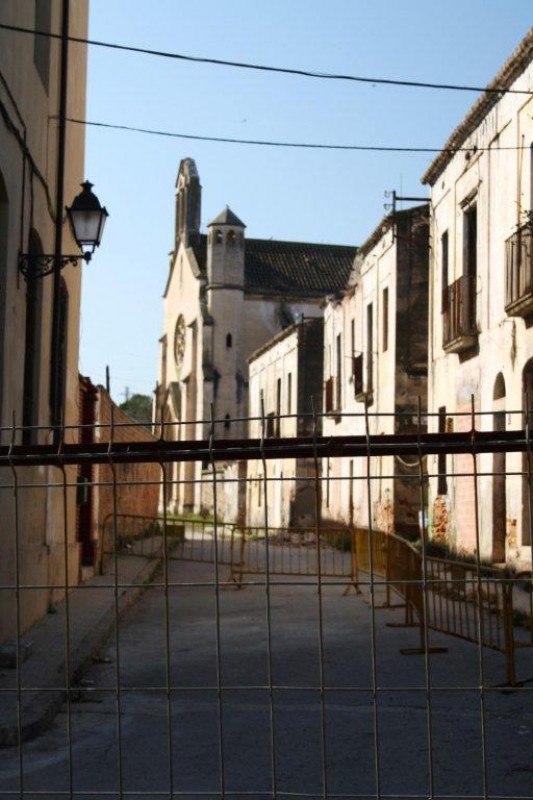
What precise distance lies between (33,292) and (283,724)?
669cm

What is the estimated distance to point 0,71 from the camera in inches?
425

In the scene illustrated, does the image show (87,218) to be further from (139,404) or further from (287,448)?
(139,404)

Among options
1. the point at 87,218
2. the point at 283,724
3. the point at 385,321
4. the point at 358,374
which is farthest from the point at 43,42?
the point at 358,374

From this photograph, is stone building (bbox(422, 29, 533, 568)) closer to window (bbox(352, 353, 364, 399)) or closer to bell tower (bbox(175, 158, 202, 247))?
window (bbox(352, 353, 364, 399))

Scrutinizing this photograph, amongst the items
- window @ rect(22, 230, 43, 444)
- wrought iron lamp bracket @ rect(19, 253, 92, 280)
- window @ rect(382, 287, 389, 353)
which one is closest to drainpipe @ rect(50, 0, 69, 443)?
window @ rect(22, 230, 43, 444)

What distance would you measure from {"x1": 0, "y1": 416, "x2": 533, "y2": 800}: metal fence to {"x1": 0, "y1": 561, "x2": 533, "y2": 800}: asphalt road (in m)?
0.02

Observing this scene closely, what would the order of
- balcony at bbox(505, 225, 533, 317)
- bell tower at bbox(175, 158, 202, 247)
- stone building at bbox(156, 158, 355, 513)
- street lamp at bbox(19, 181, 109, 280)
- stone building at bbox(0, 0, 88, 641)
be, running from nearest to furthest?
stone building at bbox(0, 0, 88, 641) → street lamp at bbox(19, 181, 109, 280) → balcony at bbox(505, 225, 533, 317) → stone building at bbox(156, 158, 355, 513) → bell tower at bbox(175, 158, 202, 247)

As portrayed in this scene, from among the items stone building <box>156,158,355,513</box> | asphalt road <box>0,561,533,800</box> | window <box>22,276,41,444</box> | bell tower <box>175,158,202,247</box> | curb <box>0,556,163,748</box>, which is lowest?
asphalt road <box>0,561,533,800</box>

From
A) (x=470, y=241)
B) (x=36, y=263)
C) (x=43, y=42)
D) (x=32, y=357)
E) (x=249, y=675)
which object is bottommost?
(x=249, y=675)

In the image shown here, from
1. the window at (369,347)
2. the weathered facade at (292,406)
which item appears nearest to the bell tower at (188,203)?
the weathered facade at (292,406)

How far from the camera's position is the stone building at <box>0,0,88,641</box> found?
37.9 ft

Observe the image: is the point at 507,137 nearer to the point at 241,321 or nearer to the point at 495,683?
the point at 495,683

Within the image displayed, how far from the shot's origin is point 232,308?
61.0 m

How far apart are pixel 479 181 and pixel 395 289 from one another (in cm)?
815
